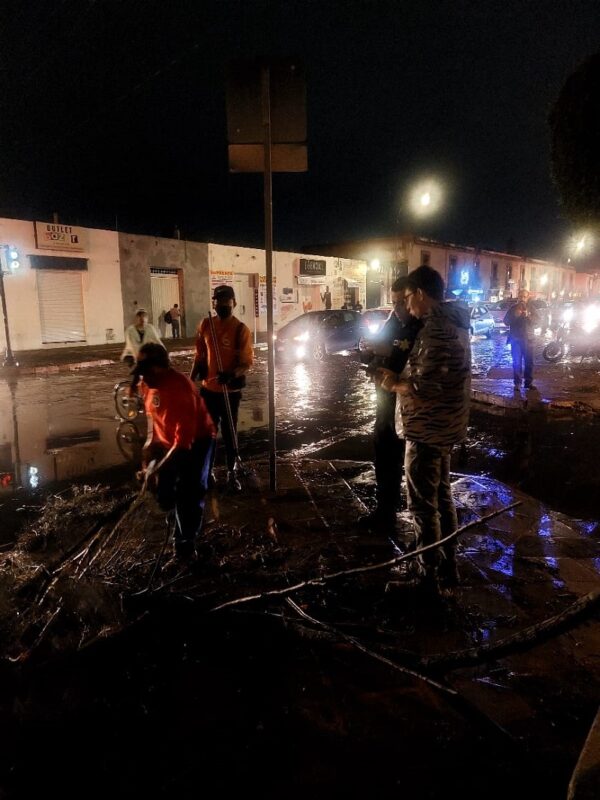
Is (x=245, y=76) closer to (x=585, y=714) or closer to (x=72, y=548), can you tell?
(x=72, y=548)

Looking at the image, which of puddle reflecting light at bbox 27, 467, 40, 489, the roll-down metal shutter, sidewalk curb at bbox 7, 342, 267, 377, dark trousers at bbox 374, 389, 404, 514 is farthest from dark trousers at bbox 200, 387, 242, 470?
the roll-down metal shutter

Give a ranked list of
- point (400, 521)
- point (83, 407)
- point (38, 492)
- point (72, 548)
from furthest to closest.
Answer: point (83, 407), point (38, 492), point (400, 521), point (72, 548)

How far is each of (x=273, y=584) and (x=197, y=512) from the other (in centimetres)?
80

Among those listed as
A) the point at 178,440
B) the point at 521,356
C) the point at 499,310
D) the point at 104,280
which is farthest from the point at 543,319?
the point at 178,440

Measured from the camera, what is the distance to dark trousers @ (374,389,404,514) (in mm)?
4703

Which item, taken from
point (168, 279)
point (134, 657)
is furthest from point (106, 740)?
point (168, 279)

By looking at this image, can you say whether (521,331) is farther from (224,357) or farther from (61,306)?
(61,306)

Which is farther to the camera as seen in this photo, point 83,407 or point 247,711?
point 83,407

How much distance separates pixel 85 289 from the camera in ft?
73.0

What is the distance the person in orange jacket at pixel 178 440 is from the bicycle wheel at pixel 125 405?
5.55 meters

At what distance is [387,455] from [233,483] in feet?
5.66

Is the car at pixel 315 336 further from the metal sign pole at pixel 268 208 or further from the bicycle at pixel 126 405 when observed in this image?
the metal sign pole at pixel 268 208

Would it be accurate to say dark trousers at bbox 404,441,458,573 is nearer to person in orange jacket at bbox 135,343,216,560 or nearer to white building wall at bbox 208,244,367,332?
person in orange jacket at bbox 135,343,216,560

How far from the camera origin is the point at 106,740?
2379mm
